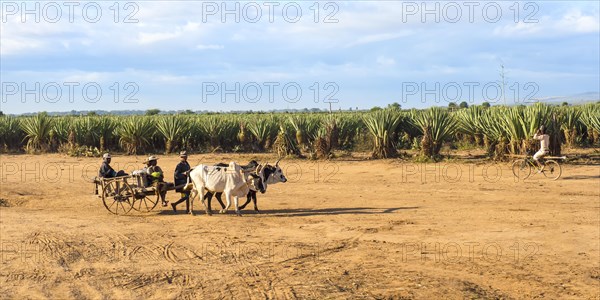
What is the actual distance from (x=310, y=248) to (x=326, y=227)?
1832 millimetres

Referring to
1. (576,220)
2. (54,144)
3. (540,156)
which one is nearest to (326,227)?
(576,220)

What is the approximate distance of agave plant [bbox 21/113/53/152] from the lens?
32.0m

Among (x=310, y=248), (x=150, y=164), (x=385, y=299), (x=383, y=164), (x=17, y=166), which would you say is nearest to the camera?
(x=385, y=299)

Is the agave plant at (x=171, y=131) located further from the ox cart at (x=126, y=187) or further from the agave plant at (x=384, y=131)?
the ox cart at (x=126, y=187)

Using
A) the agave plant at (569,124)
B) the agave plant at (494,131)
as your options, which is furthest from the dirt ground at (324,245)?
the agave plant at (569,124)

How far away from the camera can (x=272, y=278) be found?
984cm

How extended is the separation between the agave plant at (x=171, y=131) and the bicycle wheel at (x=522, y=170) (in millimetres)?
15515

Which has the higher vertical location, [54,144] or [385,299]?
[54,144]

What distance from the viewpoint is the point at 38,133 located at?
1259 inches

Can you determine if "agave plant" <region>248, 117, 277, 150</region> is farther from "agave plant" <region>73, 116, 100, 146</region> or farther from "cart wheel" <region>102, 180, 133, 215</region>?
"cart wheel" <region>102, 180, 133, 215</region>

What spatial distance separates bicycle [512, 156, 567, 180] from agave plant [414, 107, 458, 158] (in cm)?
365

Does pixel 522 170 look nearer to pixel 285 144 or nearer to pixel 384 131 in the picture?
pixel 384 131

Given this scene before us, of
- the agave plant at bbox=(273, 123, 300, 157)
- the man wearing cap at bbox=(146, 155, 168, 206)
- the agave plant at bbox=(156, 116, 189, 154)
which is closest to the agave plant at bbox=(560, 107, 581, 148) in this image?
the agave plant at bbox=(273, 123, 300, 157)

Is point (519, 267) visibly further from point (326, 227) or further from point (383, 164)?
point (383, 164)
